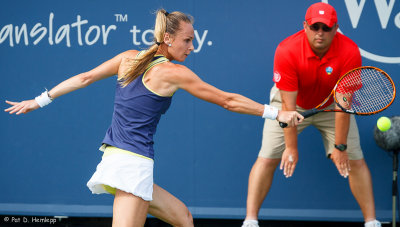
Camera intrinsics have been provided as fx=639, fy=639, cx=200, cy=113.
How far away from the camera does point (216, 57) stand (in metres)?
5.30

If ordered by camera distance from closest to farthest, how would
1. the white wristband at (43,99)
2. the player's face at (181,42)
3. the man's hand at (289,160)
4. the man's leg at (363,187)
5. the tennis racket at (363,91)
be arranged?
1. the player's face at (181,42)
2. the white wristband at (43,99)
3. the tennis racket at (363,91)
4. the man's hand at (289,160)
5. the man's leg at (363,187)

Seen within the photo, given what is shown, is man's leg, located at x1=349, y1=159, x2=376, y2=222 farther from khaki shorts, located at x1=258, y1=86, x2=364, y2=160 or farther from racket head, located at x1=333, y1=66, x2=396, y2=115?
racket head, located at x1=333, y1=66, x2=396, y2=115

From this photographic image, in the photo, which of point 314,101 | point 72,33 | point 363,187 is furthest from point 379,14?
point 72,33

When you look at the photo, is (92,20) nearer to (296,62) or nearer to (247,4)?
(247,4)

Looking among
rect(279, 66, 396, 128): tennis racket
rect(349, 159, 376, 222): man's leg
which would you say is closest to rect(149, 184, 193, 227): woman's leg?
rect(279, 66, 396, 128): tennis racket

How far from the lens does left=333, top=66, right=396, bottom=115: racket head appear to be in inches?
167

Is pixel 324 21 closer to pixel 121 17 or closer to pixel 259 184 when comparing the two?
pixel 259 184

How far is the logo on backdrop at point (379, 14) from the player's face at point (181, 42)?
1.76 meters

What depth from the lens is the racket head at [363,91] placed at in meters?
4.23

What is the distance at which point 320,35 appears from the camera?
4316 millimetres

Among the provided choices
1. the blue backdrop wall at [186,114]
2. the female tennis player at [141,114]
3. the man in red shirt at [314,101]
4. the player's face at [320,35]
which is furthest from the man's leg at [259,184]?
the female tennis player at [141,114]

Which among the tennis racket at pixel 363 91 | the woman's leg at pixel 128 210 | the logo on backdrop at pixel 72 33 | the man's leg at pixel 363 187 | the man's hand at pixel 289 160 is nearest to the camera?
the woman's leg at pixel 128 210

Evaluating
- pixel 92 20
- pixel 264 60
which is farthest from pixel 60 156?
pixel 264 60

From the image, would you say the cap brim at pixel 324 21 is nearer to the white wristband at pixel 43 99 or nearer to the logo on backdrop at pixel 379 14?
the logo on backdrop at pixel 379 14
